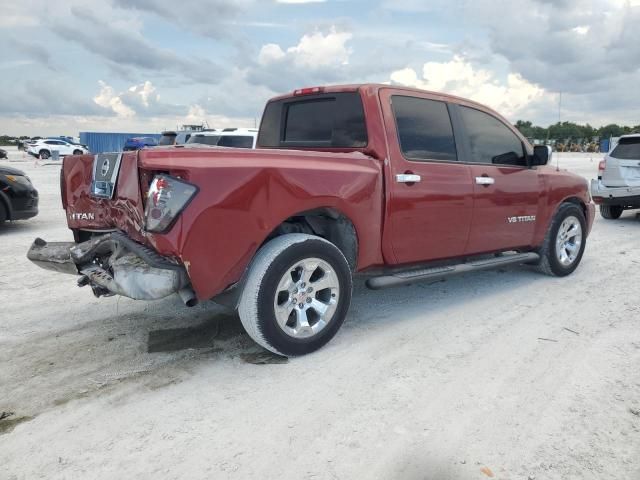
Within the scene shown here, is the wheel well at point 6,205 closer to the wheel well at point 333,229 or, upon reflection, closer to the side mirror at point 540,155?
the wheel well at point 333,229

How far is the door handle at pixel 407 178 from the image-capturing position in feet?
13.0

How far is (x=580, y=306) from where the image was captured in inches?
186

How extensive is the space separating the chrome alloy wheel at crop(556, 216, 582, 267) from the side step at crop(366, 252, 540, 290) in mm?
553

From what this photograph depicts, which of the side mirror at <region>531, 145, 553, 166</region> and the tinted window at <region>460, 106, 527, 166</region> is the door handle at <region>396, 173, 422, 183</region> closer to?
the tinted window at <region>460, 106, 527, 166</region>

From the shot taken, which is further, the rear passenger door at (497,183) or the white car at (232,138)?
the white car at (232,138)

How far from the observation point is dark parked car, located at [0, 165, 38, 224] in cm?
812

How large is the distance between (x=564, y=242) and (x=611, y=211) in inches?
229

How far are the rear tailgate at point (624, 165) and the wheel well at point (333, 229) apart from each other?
26.2 ft

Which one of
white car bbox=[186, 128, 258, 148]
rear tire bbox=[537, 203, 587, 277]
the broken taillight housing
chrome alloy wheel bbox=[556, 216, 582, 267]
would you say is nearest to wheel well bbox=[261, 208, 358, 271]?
the broken taillight housing

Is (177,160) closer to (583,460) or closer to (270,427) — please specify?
(270,427)

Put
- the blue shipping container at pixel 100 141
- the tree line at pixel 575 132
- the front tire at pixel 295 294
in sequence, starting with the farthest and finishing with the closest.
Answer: the tree line at pixel 575 132 < the blue shipping container at pixel 100 141 < the front tire at pixel 295 294

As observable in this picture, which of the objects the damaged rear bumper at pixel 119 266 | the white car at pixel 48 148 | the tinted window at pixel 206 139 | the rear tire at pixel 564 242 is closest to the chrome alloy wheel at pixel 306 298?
the damaged rear bumper at pixel 119 266

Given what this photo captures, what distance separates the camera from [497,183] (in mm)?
4812

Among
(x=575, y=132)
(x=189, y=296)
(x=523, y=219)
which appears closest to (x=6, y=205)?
(x=189, y=296)
